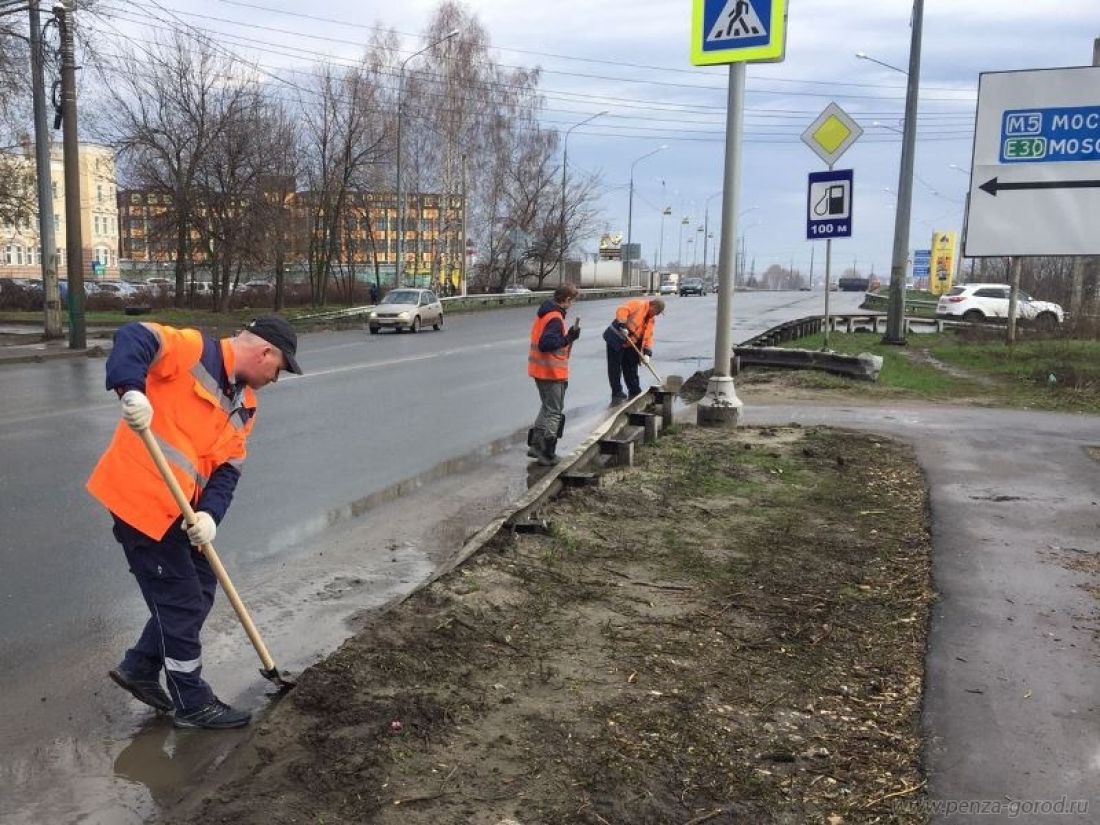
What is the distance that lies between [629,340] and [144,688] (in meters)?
9.44

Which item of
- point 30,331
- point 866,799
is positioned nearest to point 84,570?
point 866,799

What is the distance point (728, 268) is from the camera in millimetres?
10086

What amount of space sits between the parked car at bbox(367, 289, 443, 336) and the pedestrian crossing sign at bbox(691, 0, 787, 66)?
1936 cm

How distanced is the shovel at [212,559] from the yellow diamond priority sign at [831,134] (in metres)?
10.9

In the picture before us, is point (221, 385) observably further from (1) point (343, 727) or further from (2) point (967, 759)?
(2) point (967, 759)

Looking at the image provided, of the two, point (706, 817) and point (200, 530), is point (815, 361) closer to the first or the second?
point (706, 817)

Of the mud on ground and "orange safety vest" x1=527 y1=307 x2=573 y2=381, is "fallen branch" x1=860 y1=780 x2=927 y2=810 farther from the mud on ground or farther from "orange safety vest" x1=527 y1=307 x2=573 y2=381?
"orange safety vest" x1=527 y1=307 x2=573 y2=381

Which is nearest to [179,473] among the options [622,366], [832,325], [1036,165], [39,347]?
[622,366]

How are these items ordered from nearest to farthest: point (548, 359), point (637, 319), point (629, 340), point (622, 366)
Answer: point (548, 359)
point (629, 340)
point (637, 319)
point (622, 366)

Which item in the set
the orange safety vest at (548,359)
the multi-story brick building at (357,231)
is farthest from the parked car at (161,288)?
the orange safety vest at (548,359)

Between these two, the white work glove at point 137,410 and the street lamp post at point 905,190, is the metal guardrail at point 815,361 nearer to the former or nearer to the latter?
the street lamp post at point 905,190

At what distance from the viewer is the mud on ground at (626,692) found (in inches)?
117

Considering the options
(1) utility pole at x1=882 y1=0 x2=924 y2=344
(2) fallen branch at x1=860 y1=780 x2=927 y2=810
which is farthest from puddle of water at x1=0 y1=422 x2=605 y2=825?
(1) utility pole at x1=882 y1=0 x2=924 y2=344

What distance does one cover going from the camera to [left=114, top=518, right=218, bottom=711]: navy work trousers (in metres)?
3.42
